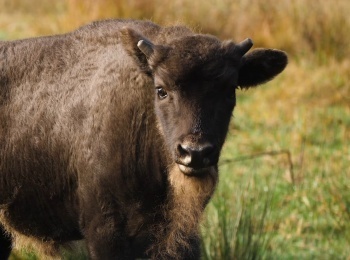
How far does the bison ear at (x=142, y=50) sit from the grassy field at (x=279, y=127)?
75 centimetres

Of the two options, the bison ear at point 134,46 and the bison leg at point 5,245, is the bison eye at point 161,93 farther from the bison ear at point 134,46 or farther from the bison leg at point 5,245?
the bison leg at point 5,245

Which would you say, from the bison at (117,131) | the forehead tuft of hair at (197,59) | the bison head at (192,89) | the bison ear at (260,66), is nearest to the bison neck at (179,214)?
the bison at (117,131)

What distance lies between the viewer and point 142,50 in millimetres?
6789

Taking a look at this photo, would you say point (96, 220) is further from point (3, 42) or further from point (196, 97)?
point (3, 42)

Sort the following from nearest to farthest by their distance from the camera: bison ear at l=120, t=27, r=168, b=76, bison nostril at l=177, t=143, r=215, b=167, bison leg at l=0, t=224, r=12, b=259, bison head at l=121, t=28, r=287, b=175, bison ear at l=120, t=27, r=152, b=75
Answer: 1. bison nostril at l=177, t=143, r=215, b=167
2. bison head at l=121, t=28, r=287, b=175
3. bison ear at l=120, t=27, r=168, b=76
4. bison ear at l=120, t=27, r=152, b=75
5. bison leg at l=0, t=224, r=12, b=259

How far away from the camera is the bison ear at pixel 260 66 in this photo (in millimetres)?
7098

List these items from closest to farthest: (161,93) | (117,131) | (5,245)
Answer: (161,93), (117,131), (5,245)

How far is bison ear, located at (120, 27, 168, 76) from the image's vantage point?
264 inches

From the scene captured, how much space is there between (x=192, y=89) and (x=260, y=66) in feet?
2.67

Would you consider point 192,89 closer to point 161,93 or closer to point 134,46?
point 161,93

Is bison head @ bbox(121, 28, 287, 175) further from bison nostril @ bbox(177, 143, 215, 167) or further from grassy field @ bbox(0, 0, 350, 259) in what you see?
grassy field @ bbox(0, 0, 350, 259)

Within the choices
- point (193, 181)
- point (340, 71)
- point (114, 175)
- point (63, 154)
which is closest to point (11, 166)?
point (63, 154)

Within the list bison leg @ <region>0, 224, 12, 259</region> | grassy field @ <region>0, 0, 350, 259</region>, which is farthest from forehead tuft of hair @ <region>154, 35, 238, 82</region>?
bison leg @ <region>0, 224, 12, 259</region>

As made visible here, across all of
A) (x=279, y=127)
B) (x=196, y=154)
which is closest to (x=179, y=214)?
(x=196, y=154)
